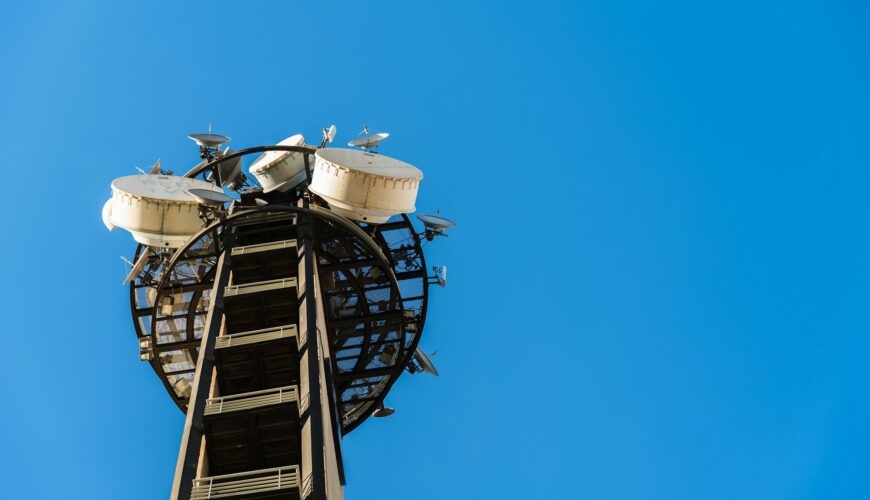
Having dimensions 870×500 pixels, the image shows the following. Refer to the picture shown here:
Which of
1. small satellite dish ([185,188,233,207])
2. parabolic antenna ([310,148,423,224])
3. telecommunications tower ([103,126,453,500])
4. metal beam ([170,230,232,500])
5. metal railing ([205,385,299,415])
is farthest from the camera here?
parabolic antenna ([310,148,423,224])

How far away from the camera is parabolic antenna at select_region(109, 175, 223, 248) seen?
127 feet

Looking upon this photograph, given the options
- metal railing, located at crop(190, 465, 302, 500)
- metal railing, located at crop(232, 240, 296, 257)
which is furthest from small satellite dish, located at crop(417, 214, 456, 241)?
metal railing, located at crop(190, 465, 302, 500)

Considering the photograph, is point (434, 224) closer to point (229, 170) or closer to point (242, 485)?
point (229, 170)

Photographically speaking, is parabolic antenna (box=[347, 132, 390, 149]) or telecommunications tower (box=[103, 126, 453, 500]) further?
parabolic antenna (box=[347, 132, 390, 149])

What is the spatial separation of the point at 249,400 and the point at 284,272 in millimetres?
10863

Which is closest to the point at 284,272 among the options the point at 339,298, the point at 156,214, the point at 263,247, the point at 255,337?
the point at 263,247

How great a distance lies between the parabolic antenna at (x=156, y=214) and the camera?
38781 millimetres

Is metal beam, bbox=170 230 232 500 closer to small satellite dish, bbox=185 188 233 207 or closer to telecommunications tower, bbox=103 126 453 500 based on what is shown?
telecommunications tower, bbox=103 126 453 500

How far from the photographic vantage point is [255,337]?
104 feet

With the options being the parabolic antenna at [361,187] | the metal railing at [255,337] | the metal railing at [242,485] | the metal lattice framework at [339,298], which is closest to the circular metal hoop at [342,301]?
the metal lattice framework at [339,298]

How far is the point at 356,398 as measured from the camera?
43250 mm

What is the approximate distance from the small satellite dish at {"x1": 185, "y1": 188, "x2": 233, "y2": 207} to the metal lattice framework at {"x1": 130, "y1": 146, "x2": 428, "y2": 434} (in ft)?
5.92

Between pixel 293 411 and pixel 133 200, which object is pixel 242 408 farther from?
pixel 133 200

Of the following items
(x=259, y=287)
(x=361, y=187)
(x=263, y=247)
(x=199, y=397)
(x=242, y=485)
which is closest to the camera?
(x=242, y=485)
